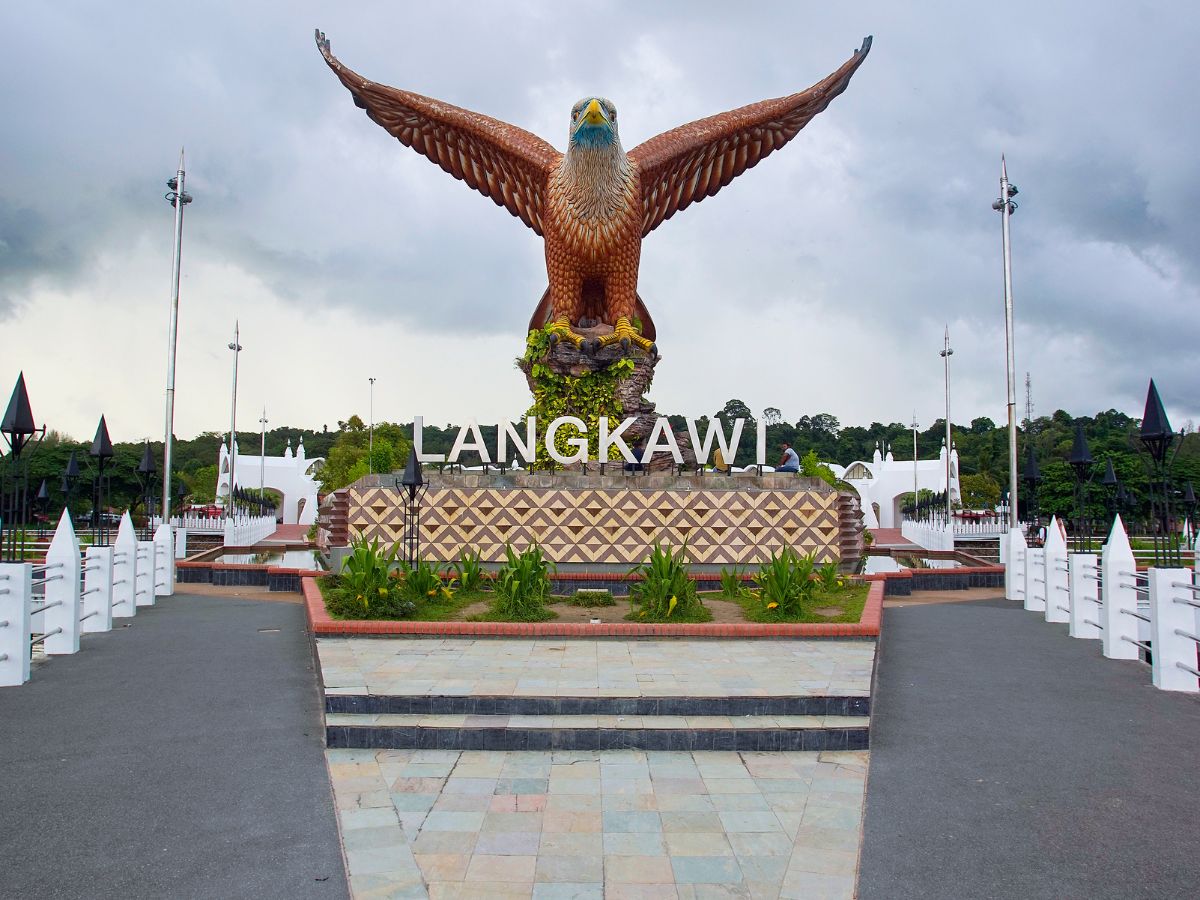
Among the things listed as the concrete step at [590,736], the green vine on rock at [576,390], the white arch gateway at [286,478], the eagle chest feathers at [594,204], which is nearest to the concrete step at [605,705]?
the concrete step at [590,736]

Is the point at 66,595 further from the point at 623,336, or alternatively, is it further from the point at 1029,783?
the point at 623,336

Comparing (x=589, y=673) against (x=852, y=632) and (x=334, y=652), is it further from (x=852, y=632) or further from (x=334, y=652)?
(x=852, y=632)

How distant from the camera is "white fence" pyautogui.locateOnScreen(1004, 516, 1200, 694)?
700 centimetres

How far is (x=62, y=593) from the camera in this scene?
8.24 m

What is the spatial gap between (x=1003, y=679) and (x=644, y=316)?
13420mm

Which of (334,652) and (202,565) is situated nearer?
(334,652)

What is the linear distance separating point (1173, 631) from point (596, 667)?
480 cm

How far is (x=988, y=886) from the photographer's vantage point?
11.8 ft

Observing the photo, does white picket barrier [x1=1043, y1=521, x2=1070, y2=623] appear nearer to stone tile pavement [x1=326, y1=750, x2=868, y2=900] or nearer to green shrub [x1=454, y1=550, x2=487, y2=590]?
stone tile pavement [x1=326, y1=750, x2=868, y2=900]

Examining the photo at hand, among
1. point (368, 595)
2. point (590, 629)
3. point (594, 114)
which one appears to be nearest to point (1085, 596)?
point (590, 629)

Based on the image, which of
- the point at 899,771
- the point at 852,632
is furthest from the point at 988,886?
the point at 852,632

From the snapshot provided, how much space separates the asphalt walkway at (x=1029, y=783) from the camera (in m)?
3.68

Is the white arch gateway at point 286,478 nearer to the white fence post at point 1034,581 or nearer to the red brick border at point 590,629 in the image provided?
the red brick border at point 590,629

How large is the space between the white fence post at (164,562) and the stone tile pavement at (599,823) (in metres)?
9.76
